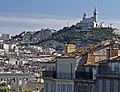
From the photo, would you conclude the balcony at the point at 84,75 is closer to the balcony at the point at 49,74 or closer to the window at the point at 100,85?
the window at the point at 100,85

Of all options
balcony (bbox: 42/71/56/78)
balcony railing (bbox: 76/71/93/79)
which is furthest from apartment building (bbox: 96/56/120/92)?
balcony (bbox: 42/71/56/78)

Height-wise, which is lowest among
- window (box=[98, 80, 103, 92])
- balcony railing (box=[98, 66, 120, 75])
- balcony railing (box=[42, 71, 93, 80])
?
window (box=[98, 80, 103, 92])

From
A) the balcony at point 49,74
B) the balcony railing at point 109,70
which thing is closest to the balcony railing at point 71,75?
the balcony at point 49,74

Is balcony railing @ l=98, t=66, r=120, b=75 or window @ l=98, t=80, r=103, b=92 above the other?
balcony railing @ l=98, t=66, r=120, b=75

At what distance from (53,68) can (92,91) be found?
10.8 feet

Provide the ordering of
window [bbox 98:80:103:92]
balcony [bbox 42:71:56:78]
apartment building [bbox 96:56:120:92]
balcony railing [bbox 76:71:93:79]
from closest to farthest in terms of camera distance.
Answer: apartment building [bbox 96:56:120:92] < window [bbox 98:80:103:92] < balcony railing [bbox 76:71:93:79] < balcony [bbox 42:71:56:78]

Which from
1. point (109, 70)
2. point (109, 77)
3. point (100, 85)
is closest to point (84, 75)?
point (100, 85)

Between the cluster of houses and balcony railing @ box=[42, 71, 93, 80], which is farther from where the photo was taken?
balcony railing @ box=[42, 71, 93, 80]

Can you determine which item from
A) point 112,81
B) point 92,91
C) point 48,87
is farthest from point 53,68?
point 112,81

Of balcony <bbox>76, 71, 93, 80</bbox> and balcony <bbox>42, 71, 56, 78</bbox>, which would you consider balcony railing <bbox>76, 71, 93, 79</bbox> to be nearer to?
balcony <bbox>76, 71, 93, 80</bbox>

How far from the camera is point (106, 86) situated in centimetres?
2358

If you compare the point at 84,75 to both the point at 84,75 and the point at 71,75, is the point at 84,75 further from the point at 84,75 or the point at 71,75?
the point at 71,75

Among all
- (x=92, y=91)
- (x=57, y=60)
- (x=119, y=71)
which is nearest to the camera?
(x=119, y=71)

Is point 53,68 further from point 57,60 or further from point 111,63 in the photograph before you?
point 111,63
